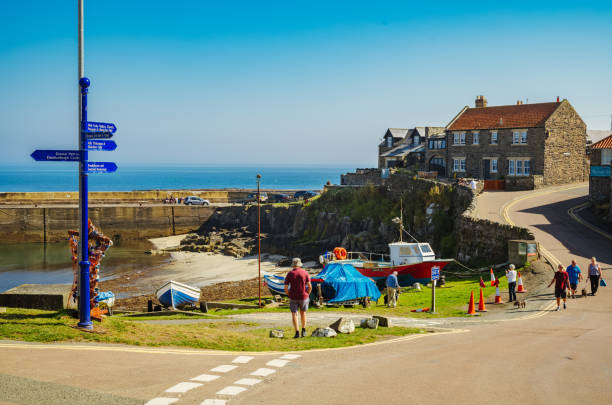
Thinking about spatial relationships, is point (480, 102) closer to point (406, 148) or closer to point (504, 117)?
point (504, 117)

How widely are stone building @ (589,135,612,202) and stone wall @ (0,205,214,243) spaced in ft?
151

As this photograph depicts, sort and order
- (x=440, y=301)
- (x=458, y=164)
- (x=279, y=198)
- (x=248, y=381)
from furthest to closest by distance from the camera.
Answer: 1. (x=279, y=198)
2. (x=458, y=164)
3. (x=440, y=301)
4. (x=248, y=381)

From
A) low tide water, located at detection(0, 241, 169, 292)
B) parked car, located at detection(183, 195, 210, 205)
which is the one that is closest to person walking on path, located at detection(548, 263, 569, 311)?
low tide water, located at detection(0, 241, 169, 292)

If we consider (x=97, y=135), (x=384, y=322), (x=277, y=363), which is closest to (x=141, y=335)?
(x=277, y=363)

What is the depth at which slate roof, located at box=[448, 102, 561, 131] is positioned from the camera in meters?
53.7

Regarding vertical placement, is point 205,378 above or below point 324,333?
above

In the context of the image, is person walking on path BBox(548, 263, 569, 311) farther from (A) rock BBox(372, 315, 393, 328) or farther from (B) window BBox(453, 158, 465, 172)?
(B) window BBox(453, 158, 465, 172)

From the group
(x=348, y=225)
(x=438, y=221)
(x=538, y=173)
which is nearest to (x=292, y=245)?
(x=348, y=225)

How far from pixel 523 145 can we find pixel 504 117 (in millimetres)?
4628

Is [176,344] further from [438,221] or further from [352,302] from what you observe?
[438,221]

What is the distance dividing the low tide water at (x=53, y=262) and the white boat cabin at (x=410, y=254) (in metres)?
23.9

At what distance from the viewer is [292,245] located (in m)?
54.1

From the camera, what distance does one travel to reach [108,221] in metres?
65.6

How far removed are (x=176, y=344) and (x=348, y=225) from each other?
43159 millimetres
